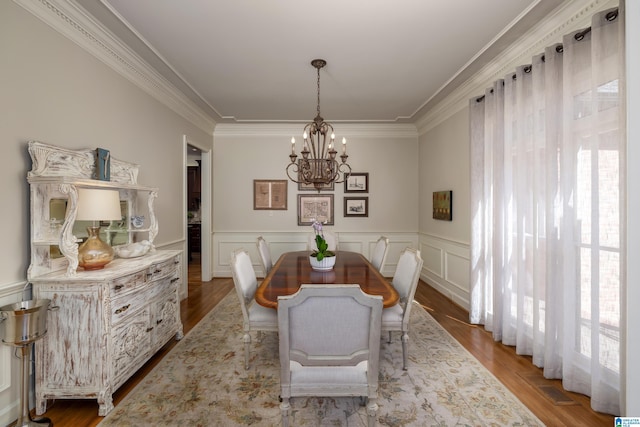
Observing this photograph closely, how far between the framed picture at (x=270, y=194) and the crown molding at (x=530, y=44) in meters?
3.02

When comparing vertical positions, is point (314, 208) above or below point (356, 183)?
below

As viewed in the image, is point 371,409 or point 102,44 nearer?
point 371,409

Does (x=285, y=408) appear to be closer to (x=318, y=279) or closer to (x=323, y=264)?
(x=318, y=279)

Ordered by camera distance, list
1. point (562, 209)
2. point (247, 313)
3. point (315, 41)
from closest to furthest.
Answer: point (562, 209) < point (247, 313) < point (315, 41)

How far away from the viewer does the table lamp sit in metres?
2.04

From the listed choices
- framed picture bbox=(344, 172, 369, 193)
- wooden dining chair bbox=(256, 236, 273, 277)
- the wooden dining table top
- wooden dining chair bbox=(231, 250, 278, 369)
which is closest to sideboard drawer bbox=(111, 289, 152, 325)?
wooden dining chair bbox=(231, 250, 278, 369)

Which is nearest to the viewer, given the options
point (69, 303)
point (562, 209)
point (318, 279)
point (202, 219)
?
point (69, 303)

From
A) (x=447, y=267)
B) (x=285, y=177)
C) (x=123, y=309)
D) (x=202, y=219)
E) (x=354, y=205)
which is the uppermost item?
(x=285, y=177)

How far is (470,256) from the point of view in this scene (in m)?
3.43

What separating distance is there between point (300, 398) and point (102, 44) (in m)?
3.31

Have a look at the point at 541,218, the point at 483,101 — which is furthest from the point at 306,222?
the point at 541,218

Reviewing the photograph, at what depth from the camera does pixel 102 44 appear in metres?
2.52

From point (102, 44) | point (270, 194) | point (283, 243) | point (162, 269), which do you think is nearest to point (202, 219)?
point (270, 194)

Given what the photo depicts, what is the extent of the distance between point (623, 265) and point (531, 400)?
42.6 inches
